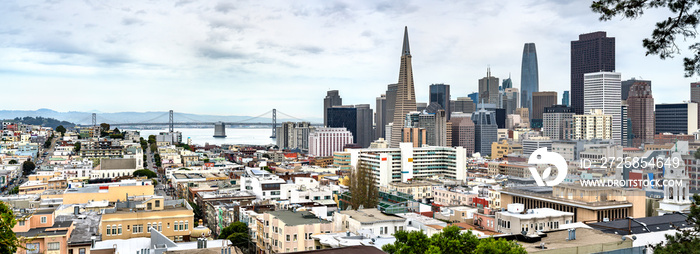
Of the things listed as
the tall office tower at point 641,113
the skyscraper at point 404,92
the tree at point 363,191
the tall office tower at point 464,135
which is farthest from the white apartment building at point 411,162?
the tall office tower at point 641,113

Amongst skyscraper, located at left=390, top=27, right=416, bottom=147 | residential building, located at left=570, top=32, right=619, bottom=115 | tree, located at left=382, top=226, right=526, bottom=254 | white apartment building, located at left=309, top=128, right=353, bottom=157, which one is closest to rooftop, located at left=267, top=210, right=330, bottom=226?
tree, located at left=382, top=226, right=526, bottom=254

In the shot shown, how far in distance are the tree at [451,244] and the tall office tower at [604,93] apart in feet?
459

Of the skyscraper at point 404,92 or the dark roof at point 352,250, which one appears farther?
the skyscraper at point 404,92

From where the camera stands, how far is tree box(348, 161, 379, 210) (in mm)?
37625

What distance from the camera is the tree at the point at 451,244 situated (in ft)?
39.5

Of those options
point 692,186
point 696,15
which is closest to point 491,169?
point 692,186

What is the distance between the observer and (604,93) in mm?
143500

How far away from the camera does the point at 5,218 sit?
7.15m

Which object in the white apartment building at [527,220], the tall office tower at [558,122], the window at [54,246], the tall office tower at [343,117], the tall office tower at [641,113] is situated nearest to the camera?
the window at [54,246]

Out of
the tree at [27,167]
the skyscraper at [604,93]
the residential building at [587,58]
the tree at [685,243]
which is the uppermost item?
the residential building at [587,58]

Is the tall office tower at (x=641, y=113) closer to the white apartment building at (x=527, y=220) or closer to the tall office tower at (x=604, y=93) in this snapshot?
the tall office tower at (x=604, y=93)

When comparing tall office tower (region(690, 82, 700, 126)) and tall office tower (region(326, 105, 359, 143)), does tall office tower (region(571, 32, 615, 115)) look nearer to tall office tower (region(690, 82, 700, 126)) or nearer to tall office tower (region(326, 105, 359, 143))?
tall office tower (region(690, 82, 700, 126))

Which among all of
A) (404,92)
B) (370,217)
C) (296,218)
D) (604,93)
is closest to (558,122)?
(604,93)

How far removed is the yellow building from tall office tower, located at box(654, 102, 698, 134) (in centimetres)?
14099
